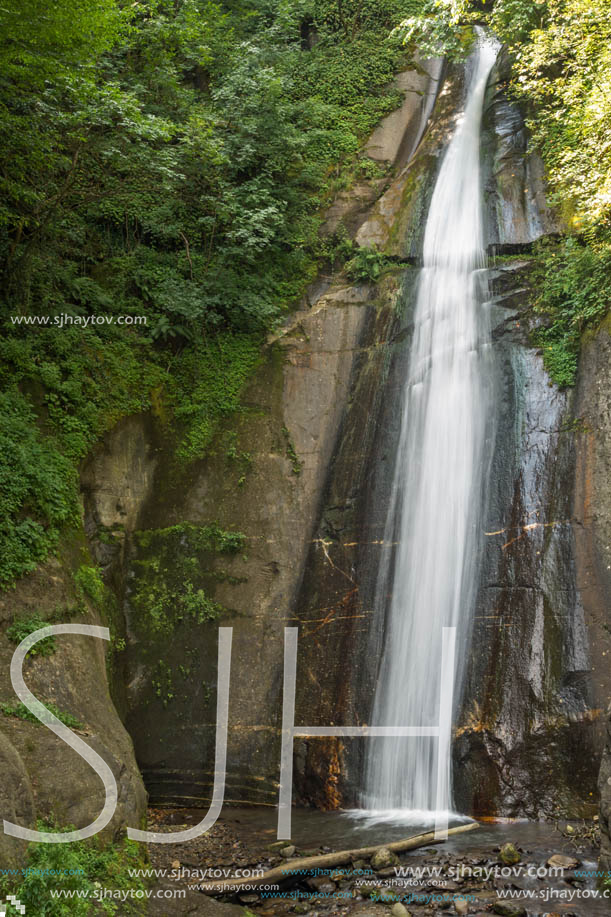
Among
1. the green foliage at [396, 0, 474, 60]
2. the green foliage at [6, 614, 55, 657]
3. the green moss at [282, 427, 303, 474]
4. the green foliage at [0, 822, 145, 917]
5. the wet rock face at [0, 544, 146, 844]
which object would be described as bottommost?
the green foliage at [0, 822, 145, 917]

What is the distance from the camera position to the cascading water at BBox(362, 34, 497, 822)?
8.52 meters

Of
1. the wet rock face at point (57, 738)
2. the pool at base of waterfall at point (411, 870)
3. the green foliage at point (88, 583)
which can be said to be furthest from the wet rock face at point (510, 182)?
the pool at base of waterfall at point (411, 870)

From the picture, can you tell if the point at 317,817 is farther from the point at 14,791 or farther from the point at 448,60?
the point at 448,60

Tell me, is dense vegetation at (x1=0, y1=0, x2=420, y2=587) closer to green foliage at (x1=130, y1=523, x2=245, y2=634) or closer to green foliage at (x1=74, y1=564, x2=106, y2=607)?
green foliage at (x1=74, y1=564, x2=106, y2=607)

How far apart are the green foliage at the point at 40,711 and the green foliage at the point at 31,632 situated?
0.63 meters

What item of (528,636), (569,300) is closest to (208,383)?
(569,300)

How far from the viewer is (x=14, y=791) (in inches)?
201

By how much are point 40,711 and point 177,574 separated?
4.18 m

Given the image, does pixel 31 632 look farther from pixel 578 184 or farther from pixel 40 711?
pixel 578 184

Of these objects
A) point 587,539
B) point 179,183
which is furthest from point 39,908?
point 179,183

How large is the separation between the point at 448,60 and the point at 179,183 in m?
9.32

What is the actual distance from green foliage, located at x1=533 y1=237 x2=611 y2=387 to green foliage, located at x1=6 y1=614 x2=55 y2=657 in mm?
Result: 7895

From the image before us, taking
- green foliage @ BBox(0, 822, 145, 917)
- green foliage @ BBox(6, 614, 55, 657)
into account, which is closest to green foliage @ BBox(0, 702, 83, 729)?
green foliage @ BBox(6, 614, 55, 657)

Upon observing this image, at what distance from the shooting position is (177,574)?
1035 centimetres
